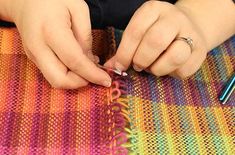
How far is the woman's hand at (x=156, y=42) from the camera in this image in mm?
500

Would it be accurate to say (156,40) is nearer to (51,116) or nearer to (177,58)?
(177,58)

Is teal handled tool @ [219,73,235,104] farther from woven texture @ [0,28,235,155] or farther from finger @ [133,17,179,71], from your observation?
finger @ [133,17,179,71]

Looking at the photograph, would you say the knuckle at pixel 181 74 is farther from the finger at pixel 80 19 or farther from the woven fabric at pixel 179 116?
the finger at pixel 80 19

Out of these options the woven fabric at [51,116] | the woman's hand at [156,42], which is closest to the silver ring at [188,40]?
Result: the woman's hand at [156,42]

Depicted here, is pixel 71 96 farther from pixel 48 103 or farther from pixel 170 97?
pixel 170 97

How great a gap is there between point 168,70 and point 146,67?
0.03 meters

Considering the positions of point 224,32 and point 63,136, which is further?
point 224,32

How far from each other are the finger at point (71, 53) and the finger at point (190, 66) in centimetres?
11

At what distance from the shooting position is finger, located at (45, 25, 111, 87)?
0.48 m

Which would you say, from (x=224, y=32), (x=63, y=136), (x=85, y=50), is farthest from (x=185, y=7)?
(x=63, y=136)

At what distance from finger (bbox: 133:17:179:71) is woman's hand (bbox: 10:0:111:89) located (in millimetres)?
55

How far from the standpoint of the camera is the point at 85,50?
526 mm

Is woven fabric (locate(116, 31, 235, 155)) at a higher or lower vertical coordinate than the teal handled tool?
lower

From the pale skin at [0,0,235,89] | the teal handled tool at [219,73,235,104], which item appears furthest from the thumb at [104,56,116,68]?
the teal handled tool at [219,73,235,104]
